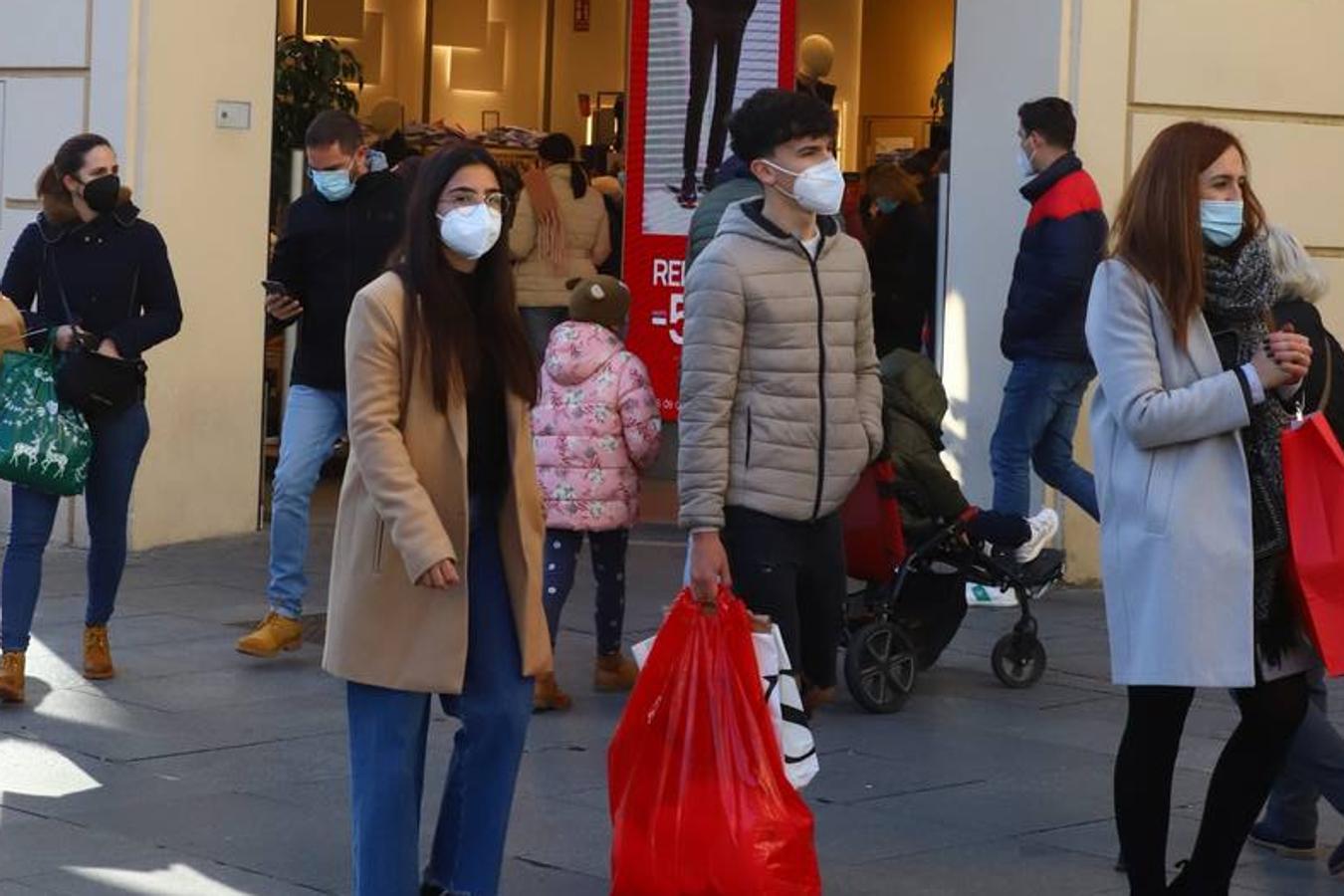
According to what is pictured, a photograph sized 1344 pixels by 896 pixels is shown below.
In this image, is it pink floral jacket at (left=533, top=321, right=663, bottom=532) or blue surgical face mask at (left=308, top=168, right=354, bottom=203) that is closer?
pink floral jacket at (left=533, top=321, right=663, bottom=532)

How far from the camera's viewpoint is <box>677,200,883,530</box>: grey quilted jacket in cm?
669

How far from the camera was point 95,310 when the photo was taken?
8.73m

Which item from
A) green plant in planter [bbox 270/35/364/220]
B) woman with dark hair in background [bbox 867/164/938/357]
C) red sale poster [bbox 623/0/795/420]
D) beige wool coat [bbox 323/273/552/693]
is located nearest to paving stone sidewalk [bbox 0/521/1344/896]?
beige wool coat [bbox 323/273/552/693]

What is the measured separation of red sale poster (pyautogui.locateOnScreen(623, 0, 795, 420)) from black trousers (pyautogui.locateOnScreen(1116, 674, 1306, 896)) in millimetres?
7696

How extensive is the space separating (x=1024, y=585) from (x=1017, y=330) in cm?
174

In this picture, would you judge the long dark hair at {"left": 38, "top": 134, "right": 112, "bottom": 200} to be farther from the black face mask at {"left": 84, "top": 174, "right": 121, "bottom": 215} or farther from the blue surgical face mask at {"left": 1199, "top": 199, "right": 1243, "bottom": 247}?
the blue surgical face mask at {"left": 1199, "top": 199, "right": 1243, "bottom": 247}

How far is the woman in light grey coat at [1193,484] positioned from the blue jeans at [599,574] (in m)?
3.19

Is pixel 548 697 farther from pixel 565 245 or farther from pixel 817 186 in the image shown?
pixel 565 245

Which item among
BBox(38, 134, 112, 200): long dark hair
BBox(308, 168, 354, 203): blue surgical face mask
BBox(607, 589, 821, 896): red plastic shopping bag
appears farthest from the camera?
BBox(308, 168, 354, 203): blue surgical face mask

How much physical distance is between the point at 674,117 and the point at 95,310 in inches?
203

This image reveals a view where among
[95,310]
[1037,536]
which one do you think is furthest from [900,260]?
[95,310]

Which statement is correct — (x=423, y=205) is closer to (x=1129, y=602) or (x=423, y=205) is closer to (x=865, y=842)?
(x=1129, y=602)

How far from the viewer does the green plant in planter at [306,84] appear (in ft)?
48.0

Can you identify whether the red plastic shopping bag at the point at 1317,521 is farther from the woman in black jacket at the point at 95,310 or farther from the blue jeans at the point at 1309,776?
the woman in black jacket at the point at 95,310
